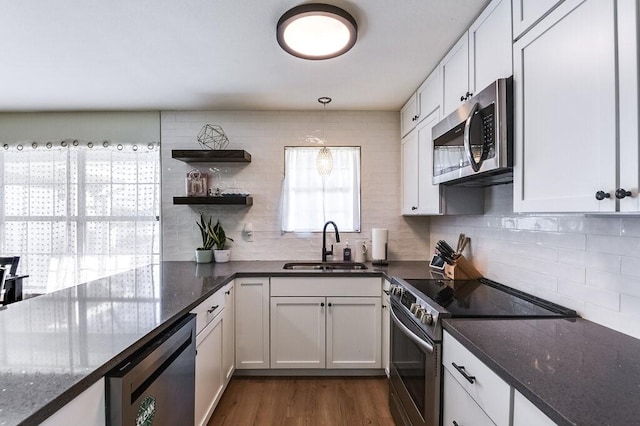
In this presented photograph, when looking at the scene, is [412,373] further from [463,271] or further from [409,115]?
[409,115]

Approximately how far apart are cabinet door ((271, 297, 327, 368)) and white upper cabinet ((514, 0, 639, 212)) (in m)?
1.72

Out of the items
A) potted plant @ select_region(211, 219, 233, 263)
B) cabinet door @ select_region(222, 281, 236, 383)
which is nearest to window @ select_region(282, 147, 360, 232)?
potted plant @ select_region(211, 219, 233, 263)

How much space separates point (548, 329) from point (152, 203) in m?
3.25

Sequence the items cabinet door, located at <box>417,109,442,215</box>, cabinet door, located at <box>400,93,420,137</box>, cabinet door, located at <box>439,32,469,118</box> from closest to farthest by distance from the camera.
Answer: cabinet door, located at <box>439,32,469,118</box> < cabinet door, located at <box>417,109,442,215</box> < cabinet door, located at <box>400,93,420,137</box>

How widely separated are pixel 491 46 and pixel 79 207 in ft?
12.1

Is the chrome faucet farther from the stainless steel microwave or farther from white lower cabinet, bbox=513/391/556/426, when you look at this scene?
white lower cabinet, bbox=513/391/556/426

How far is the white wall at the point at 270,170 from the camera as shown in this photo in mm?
3145

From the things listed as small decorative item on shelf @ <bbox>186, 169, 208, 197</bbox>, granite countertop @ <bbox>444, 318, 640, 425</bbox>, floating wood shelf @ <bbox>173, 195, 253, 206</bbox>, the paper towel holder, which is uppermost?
small decorative item on shelf @ <bbox>186, 169, 208, 197</bbox>

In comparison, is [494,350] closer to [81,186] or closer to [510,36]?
[510,36]

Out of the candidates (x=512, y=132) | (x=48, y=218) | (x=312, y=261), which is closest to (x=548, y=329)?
(x=512, y=132)

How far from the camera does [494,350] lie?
101cm

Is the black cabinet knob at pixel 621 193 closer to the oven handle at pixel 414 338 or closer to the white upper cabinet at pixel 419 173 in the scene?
the oven handle at pixel 414 338

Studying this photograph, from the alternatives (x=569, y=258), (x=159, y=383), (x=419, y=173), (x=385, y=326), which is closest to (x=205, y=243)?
(x=385, y=326)

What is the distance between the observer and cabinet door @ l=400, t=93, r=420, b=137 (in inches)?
103
